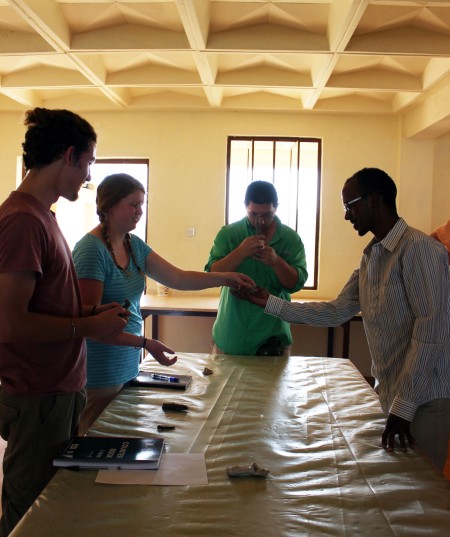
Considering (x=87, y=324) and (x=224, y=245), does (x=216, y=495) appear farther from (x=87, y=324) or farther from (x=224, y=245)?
(x=224, y=245)

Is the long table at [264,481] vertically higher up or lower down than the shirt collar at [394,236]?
lower down

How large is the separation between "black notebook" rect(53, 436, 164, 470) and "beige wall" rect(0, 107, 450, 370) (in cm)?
396

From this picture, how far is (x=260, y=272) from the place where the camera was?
2.50 metres

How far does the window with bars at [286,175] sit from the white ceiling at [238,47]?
578 millimetres

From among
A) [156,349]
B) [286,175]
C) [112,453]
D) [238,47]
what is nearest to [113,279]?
[156,349]

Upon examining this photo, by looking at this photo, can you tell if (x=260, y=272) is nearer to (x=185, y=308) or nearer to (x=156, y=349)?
(x=156, y=349)

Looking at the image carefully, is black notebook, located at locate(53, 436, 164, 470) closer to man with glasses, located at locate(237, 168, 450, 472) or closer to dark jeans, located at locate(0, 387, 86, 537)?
dark jeans, located at locate(0, 387, 86, 537)

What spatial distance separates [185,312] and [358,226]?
9.08ft

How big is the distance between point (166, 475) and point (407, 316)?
887mm

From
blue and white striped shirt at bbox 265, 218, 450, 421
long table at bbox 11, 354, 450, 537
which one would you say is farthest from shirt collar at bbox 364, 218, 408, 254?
long table at bbox 11, 354, 450, 537

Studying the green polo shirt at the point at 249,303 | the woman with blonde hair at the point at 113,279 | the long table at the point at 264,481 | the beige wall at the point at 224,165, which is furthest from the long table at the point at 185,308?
the long table at the point at 264,481

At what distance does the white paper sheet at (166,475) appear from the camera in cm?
109

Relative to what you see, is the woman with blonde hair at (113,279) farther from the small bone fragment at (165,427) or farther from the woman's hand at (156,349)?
the small bone fragment at (165,427)

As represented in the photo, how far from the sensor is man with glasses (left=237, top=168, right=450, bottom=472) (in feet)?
4.71
